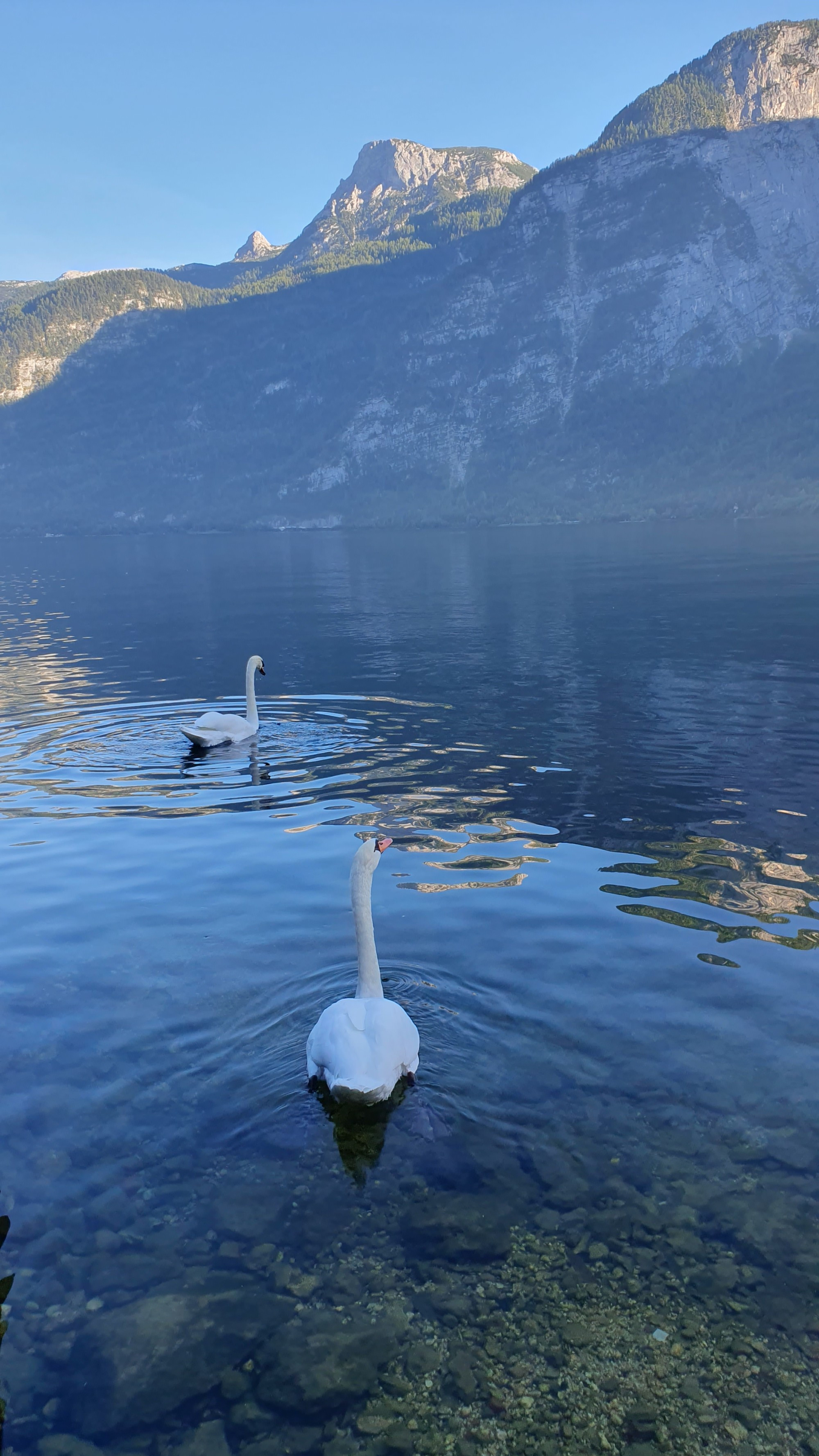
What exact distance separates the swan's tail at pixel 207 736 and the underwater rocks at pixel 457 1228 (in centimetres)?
1836

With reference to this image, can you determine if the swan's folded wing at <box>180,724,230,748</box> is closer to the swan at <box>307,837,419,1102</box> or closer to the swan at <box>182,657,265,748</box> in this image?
the swan at <box>182,657,265,748</box>

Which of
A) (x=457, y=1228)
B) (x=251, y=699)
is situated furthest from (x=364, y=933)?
(x=251, y=699)

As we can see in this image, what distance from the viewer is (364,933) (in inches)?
378

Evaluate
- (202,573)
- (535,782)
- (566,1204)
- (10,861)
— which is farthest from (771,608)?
(202,573)

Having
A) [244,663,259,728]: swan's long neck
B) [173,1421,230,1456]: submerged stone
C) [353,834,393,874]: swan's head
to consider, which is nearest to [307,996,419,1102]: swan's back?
[353,834,393,874]: swan's head

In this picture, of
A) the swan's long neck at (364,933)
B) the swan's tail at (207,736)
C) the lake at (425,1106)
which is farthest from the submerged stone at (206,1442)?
the swan's tail at (207,736)

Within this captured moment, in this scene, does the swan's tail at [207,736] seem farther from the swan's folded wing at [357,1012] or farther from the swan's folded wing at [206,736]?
the swan's folded wing at [357,1012]

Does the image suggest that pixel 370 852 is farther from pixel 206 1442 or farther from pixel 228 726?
pixel 228 726

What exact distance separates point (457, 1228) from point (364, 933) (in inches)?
116

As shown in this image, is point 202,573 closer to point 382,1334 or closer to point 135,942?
point 135,942

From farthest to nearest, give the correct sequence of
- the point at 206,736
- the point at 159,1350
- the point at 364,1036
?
the point at 206,736 → the point at 364,1036 → the point at 159,1350

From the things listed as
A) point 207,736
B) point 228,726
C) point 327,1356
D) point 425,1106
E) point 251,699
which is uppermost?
point 251,699

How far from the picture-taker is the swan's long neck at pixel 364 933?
9477 millimetres

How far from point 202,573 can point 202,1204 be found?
4066 inches
